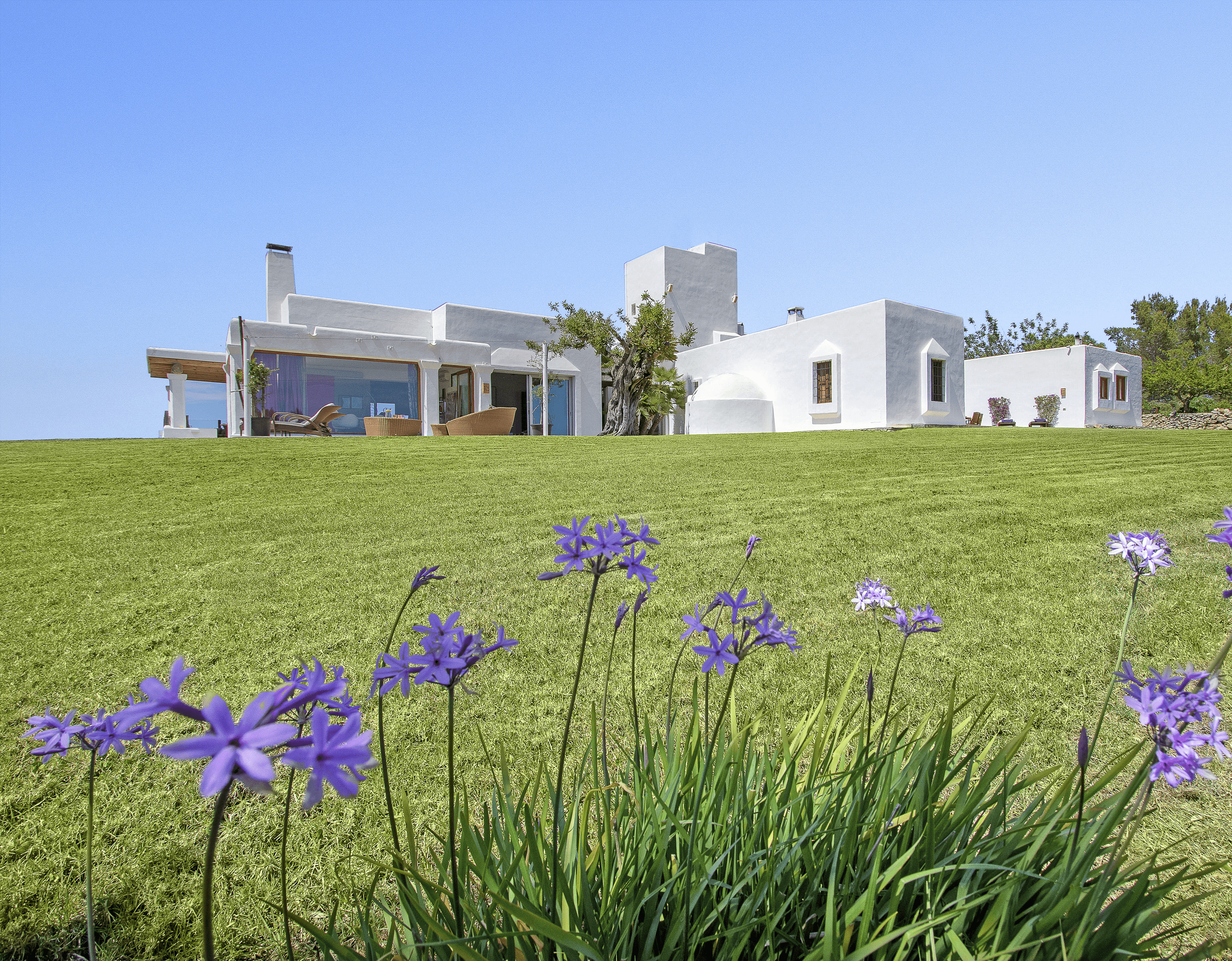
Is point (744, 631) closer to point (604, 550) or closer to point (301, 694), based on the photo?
point (604, 550)

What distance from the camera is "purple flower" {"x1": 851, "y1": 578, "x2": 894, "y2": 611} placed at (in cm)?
171

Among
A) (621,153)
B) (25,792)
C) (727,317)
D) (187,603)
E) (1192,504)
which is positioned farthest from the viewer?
(727,317)

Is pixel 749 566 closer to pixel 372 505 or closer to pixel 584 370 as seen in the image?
pixel 372 505

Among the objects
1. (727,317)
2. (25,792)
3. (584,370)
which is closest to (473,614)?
(25,792)

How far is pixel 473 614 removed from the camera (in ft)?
10.8

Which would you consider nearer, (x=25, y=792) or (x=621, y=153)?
(x=25, y=792)

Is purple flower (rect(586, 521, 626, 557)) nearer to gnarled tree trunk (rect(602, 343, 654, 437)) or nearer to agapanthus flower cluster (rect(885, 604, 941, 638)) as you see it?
agapanthus flower cluster (rect(885, 604, 941, 638))

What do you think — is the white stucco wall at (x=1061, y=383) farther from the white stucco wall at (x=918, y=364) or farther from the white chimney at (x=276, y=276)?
the white chimney at (x=276, y=276)

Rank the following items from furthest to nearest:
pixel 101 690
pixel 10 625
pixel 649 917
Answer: pixel 10 625 → pixel 101 690 → pixel 649 917

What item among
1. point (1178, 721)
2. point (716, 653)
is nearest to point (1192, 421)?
point (1178, 721)

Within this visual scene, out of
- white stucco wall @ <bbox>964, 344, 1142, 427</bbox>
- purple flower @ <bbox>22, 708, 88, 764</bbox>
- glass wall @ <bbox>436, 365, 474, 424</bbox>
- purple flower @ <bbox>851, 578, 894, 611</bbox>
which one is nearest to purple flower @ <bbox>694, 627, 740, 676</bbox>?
purple flower @ <bbox>851, 578, 894, 611</bbox>

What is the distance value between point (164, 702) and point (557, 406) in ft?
70.9

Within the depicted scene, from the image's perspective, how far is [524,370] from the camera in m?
20.8

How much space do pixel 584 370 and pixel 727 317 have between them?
875 cm
